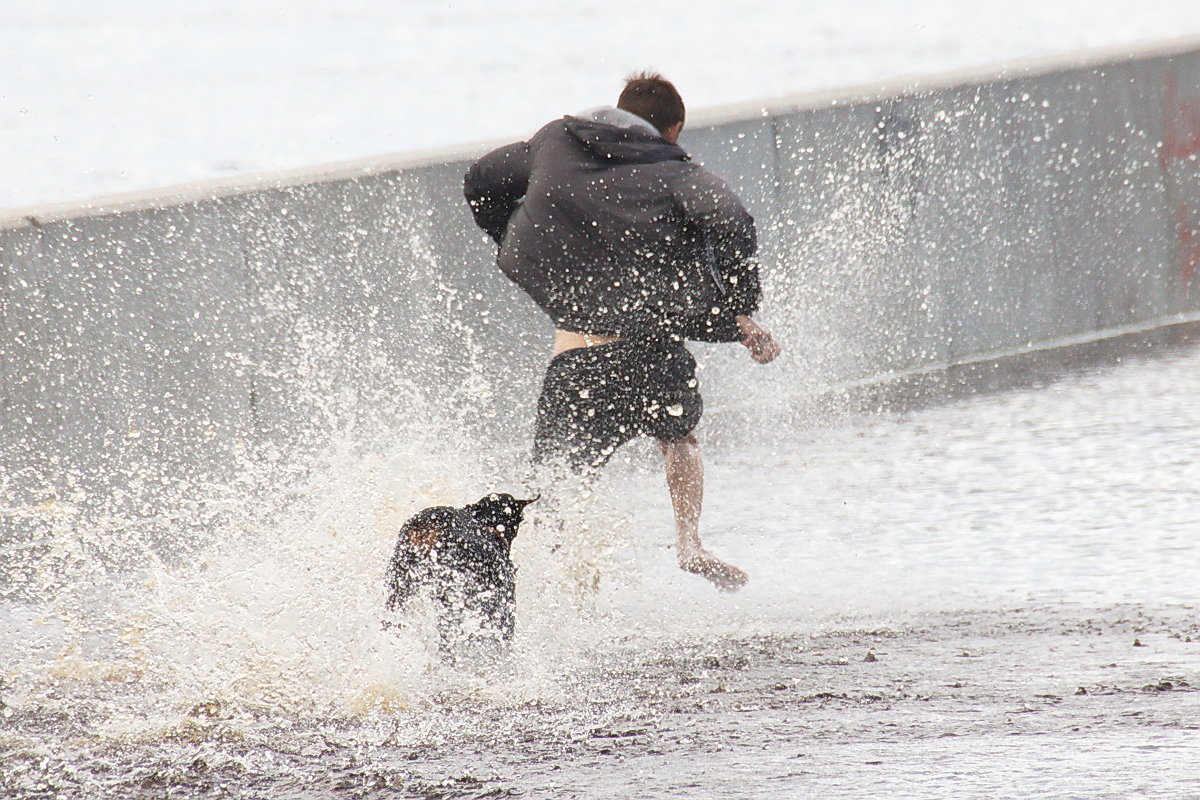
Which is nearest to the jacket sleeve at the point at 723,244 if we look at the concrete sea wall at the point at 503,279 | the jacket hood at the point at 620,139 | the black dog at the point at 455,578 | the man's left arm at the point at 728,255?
the man's left arm at the point at 728,255

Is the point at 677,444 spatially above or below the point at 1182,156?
below

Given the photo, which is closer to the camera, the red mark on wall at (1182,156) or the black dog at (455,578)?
the black dog at (455,578)

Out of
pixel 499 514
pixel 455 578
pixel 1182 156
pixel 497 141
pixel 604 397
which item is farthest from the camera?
pixel 1182 156

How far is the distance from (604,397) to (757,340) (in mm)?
548

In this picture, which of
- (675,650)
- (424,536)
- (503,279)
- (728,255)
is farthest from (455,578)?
(503,279)

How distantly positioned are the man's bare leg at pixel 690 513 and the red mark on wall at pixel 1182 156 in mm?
5538

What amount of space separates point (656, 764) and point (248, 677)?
1386mm

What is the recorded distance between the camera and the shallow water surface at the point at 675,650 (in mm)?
3807

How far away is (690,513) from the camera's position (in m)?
5.95

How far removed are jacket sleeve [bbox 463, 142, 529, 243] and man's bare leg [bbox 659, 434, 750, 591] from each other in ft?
3.23

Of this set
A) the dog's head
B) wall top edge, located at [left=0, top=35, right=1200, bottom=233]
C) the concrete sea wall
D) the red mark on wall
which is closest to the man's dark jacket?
the dog's head

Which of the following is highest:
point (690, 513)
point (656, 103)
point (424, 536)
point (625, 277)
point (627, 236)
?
point (656, 103)

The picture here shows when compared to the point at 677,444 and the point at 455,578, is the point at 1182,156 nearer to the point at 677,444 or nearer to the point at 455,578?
the point at 677,444

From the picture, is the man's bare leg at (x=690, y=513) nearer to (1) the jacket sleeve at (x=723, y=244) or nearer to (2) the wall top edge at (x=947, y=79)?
(1) the jacket sleeve at (x=723, y=244)
